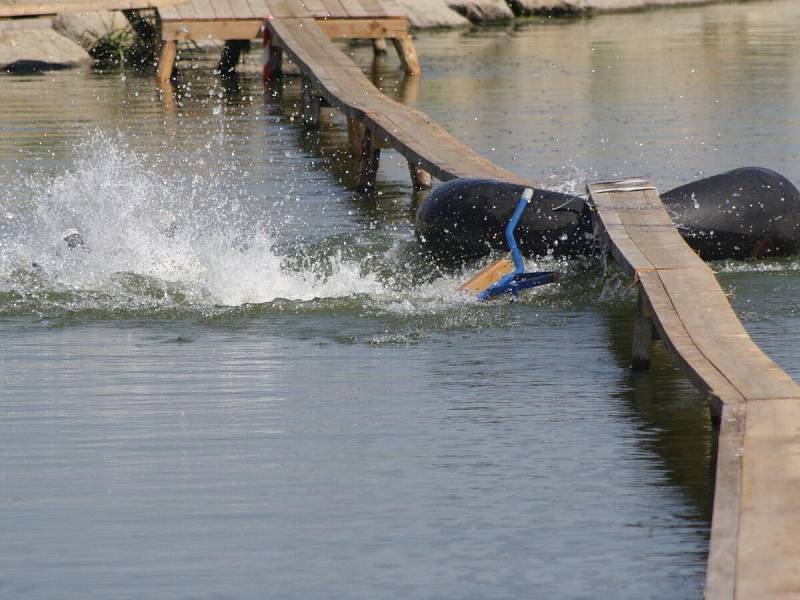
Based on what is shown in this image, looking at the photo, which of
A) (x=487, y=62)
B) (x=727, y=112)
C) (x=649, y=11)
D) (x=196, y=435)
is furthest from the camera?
(x=649, y=11)

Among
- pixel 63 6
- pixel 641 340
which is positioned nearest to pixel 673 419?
pixel 641 340

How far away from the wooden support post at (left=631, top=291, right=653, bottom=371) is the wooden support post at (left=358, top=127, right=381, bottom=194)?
6500 mm

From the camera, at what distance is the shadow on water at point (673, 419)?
6.61 meters

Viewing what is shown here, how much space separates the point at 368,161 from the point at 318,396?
7180 mm

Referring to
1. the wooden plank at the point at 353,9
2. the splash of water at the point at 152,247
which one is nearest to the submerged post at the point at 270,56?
the wooden plank at the point at 353,9

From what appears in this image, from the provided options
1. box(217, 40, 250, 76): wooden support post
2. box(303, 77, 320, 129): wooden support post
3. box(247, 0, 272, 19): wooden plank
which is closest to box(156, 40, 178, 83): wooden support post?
box(247, 0, 272, 19): wooden plank

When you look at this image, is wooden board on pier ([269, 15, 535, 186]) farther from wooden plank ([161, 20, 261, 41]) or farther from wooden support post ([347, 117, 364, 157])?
wooden plank ([161, 20, 261, 41])

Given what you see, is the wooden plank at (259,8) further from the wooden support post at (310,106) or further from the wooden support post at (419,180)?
the wooden support post at (419,180)

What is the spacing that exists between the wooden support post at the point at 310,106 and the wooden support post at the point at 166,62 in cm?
372

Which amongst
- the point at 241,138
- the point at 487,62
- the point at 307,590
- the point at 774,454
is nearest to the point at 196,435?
the point at 307,590

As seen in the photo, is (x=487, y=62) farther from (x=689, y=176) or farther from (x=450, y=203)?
(x=450, y=203)

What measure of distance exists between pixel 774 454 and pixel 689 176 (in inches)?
341

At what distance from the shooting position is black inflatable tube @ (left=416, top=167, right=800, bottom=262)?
10719 mm

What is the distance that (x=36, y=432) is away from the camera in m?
7.31
